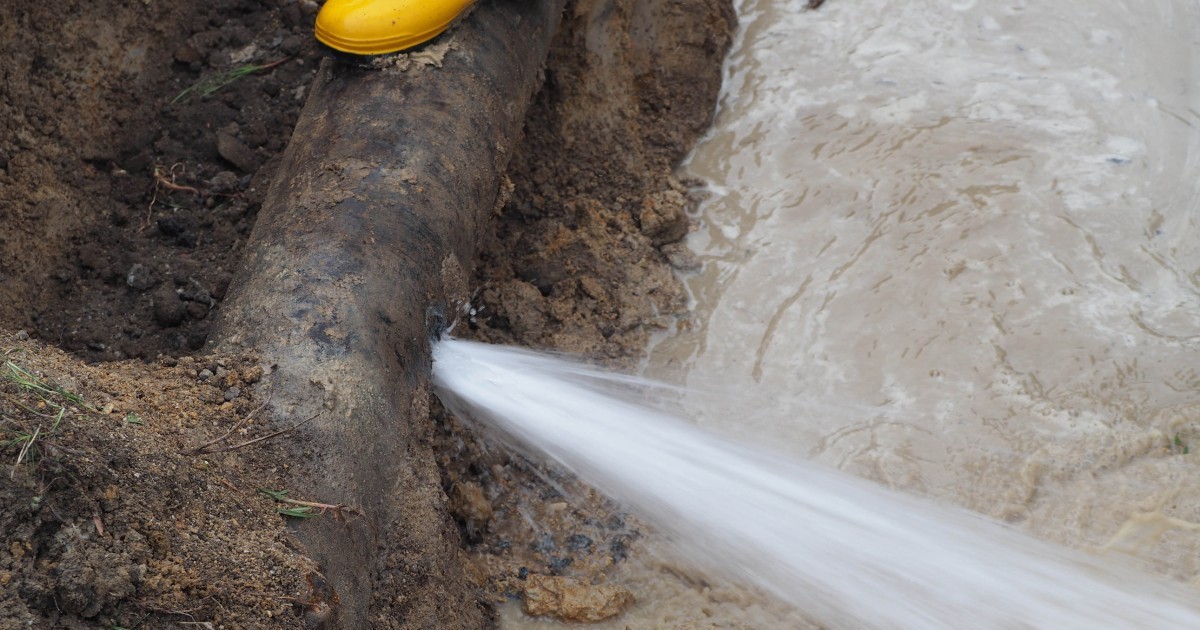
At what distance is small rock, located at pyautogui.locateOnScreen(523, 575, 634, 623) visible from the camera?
3.08 meters

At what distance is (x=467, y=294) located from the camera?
3.47 m

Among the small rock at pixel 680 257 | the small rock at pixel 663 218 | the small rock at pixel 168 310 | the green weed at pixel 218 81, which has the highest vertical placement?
the green weed at pixel 218 81

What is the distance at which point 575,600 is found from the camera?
3.10 meters

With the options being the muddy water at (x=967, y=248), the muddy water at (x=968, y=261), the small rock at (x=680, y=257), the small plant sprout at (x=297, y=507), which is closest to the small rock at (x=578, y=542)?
the muddy water at (x=968, y=261)

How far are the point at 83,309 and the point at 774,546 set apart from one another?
2.69m

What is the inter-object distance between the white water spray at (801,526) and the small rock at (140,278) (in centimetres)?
123

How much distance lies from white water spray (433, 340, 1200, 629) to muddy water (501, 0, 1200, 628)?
13cm

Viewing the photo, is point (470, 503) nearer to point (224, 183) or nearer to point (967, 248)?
point (224, 183)

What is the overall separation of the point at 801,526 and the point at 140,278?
2.64 meters

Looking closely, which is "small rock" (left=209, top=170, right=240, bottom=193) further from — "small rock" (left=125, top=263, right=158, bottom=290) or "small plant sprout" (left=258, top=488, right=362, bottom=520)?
"small plant sprout" (left=258, top=488, right=362, bottom=520)

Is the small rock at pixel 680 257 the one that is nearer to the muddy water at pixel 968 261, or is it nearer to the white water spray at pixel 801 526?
the muddy water at pixel 968 261

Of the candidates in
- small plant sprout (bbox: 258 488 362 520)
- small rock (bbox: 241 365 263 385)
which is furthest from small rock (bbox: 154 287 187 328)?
small plant sprout (bbox: 258 488 362 520)

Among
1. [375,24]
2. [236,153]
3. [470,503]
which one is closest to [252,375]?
[470,503]

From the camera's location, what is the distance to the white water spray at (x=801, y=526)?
3.11 metres
